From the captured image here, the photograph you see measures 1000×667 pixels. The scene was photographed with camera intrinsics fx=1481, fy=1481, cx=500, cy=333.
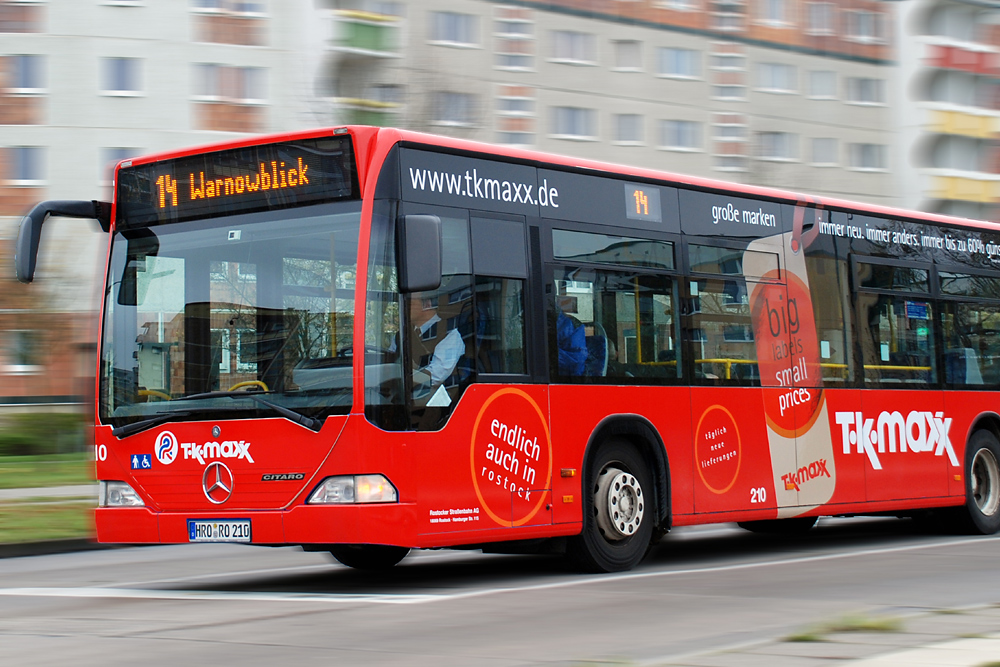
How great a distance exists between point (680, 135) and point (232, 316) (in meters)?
46.8

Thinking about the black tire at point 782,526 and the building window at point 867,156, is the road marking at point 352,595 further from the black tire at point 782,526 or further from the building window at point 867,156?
the building window at point 867,156

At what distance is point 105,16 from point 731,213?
34.2 meters

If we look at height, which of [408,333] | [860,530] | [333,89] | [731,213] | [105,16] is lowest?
[860,530]

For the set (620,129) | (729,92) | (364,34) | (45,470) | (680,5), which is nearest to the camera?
(45,470)

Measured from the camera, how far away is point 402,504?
31.0ft

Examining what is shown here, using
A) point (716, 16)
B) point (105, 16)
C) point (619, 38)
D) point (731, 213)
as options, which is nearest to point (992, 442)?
point (731, 213)

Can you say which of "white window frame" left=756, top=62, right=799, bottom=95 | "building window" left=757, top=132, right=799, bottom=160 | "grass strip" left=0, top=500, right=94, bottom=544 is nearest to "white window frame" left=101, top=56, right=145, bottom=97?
"building window" left=757, top=132, right=799, bottom=160

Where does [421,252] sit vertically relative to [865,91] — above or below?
below

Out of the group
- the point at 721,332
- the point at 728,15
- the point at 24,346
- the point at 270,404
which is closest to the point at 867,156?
the point at 728,15

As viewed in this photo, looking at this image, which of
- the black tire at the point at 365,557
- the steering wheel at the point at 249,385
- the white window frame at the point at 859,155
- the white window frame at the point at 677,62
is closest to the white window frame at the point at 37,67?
the white window frame at the point at 677,62

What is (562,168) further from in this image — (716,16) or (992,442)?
(716,16)

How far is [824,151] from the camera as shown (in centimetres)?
6056

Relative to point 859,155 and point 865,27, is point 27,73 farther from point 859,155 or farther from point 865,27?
point 865,27

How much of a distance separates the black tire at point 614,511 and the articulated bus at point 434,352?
0.07 feet
